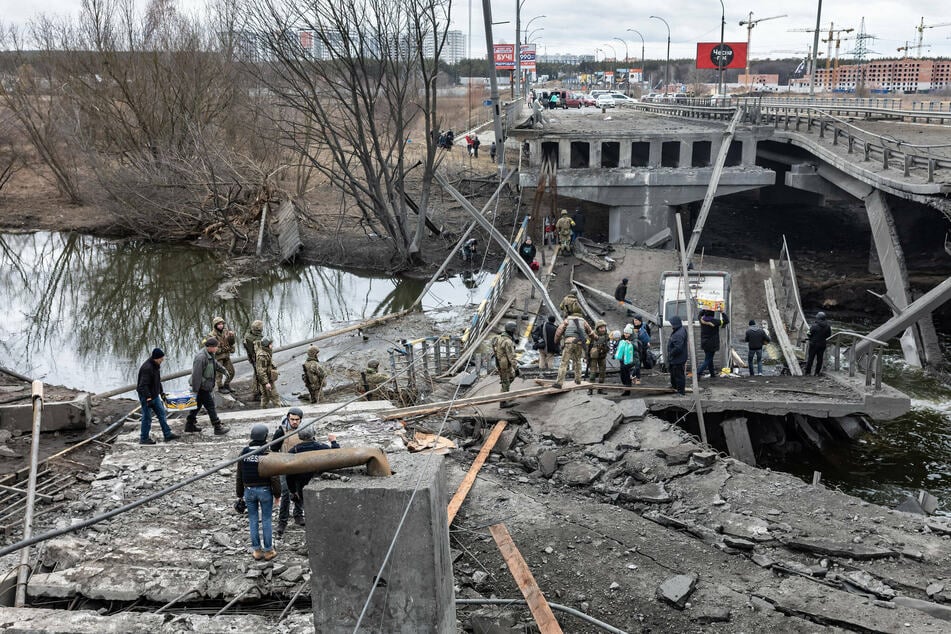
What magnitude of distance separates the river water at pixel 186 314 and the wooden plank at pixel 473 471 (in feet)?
21.9

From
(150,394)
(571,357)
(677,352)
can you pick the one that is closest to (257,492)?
(150,394)

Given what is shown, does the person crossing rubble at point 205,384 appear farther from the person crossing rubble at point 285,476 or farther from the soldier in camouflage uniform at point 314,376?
the person crossing rubble at point 285,476

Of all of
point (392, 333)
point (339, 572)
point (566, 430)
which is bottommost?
point (392, 333)

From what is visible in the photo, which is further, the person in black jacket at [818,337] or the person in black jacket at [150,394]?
the person in black jacket at [818,337]

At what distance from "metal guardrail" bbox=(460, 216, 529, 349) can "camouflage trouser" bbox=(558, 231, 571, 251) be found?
1.59m

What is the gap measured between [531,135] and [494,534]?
2882 cm

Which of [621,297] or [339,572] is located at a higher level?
[339,572]

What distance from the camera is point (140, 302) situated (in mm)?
30469

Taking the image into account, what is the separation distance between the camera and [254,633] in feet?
23.0

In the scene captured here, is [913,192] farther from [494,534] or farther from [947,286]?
[494,534]

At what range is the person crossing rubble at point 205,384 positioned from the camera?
11.4m

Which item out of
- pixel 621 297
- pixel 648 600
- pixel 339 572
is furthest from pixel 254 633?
pixel 621 297

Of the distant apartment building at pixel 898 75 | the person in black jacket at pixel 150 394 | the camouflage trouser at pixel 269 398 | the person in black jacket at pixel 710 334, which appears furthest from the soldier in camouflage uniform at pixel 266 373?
the distant apartment building at pixel 898 75

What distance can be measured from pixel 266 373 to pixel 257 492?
595 cm
